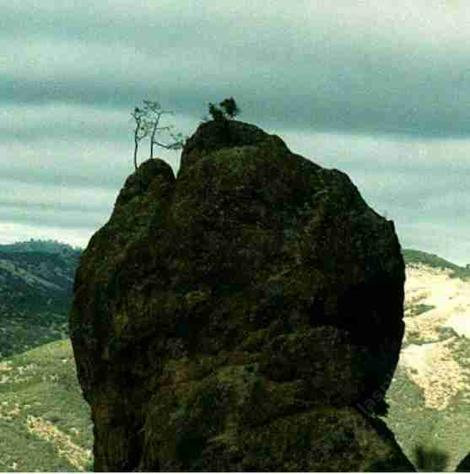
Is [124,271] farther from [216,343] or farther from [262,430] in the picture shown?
[262,430]

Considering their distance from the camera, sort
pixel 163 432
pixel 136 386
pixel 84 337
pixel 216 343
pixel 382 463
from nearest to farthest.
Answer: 1. pixel 382 463
2. pixel 163 432
3. pixel 216 343
4. pixel 136 386
5. pixel 84 337

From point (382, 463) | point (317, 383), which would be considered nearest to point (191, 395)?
point (317, 383)

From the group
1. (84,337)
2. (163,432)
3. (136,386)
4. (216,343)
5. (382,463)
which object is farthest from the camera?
(84,337)

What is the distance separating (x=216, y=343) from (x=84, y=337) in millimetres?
10595

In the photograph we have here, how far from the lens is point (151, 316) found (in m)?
55.8

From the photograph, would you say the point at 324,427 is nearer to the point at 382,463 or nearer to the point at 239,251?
the point at 382,463

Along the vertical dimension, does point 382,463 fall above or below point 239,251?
below

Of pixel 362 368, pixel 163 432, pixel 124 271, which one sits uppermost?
pixel 124 271

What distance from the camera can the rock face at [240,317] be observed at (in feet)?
158

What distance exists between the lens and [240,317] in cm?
5300

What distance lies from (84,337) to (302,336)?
1522 cm

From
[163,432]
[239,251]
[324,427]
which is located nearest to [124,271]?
[239,251]

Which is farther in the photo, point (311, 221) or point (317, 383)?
point (311, 221)

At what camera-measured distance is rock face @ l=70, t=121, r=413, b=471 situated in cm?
4819
